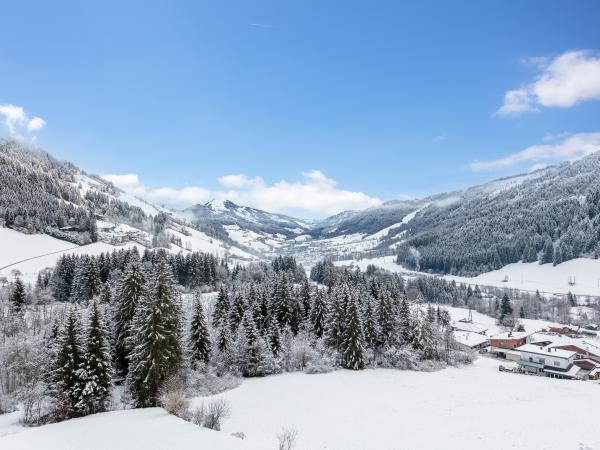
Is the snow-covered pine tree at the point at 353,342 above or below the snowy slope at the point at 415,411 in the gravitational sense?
above

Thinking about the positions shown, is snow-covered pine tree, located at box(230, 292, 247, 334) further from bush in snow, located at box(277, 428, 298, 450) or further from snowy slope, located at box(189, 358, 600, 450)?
bush in snow, located at box(277, 428, 298, 450)

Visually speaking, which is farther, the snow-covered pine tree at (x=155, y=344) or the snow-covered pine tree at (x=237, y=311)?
the snow-covered pine tree at (x=237, y=311)

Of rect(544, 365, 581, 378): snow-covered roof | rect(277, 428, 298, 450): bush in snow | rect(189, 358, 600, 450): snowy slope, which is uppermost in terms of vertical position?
rect(277, 428, 298, 450): bush in snow

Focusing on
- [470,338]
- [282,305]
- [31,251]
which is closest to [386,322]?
[282,305]

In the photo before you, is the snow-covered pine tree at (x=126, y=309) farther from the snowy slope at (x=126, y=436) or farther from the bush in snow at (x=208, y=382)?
the snowy slope at (x=126, y=436)

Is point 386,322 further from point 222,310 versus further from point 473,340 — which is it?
point 473,340

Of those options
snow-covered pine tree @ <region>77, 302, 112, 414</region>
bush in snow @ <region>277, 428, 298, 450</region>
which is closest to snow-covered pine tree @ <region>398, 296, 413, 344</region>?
bush in snow @ <region>277, 428, 298, 450</region>

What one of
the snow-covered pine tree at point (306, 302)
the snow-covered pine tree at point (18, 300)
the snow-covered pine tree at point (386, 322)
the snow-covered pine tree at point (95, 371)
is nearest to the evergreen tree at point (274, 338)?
the snow-covered pine tree at point (306, 302)

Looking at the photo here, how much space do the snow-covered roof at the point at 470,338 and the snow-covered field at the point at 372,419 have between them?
40196mm

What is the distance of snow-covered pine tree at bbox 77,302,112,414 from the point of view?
133ft

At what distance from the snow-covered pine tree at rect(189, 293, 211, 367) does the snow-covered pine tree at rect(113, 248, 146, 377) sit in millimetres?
9387

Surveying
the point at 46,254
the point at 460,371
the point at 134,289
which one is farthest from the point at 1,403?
the point at 46,254

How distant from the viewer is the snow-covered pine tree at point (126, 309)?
50.6 m

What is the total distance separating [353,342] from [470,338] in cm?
5828
